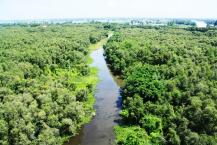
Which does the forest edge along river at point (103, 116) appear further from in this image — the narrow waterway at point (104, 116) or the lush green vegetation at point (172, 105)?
the lush green vegetation at point (172, 105)

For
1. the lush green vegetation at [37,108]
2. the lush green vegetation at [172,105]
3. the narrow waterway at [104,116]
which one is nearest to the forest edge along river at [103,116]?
the narrow waterway at [104,116]

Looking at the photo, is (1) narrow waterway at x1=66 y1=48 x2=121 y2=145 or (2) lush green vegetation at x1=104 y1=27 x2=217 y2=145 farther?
(1) narrow waterway at x1=66 y1=48 x2=121 y2=145

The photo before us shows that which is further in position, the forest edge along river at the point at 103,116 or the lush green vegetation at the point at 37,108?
the forest edge along river at the point at 103,116

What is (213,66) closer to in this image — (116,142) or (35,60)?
(116,142)

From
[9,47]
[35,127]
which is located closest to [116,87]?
[35,127]

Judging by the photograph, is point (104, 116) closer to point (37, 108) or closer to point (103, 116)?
point (103, 116)

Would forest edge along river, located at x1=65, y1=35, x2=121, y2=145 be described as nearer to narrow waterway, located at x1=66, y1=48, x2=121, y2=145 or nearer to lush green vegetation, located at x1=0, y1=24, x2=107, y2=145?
narrow waterway, located at x1=66, y1=48, x2=121, y2=145

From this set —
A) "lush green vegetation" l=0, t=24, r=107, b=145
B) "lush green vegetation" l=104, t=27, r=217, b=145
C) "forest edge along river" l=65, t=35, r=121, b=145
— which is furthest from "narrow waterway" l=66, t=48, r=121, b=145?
"lush green vegetation" l=104, t=27, r=217, b=145

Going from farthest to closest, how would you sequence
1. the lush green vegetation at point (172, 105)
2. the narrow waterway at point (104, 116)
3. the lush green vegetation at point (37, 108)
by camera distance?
the narrow waterway at point (104, 116)
the lush green vegetation at point (172, 105)
the lush green vegetation at point (37, 108)
